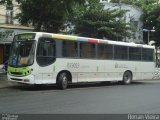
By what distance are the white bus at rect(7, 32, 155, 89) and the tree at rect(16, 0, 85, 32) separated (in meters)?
2.24

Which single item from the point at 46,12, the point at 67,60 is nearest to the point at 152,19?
the point at 46,12

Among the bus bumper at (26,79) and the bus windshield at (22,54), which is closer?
the bus bumper at (26,79)

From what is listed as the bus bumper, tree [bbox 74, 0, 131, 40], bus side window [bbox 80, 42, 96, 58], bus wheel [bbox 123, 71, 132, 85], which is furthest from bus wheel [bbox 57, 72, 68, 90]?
tree [bbox 74, 0, 131, 40]

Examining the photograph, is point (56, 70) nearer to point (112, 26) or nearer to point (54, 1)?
point (54, 1)

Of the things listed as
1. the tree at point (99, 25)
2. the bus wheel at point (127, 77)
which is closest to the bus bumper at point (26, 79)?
the bus wheel at point (127, 77)

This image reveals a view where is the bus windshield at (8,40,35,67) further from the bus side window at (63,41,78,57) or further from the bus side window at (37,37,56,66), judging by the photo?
the bus side window at (63,41,78,57)

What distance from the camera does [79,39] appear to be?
22750 millimetres

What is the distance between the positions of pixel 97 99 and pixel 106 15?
69.9ft

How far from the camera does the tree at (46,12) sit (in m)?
23.4

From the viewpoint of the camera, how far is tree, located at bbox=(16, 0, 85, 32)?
2344 centimetres

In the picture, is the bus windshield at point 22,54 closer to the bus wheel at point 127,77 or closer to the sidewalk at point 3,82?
the sidewalk at point 3,82

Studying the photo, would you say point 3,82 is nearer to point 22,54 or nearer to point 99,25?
point 22,54

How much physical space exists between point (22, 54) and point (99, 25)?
1684 cm

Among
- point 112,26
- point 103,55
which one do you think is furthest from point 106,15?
point 103,55
